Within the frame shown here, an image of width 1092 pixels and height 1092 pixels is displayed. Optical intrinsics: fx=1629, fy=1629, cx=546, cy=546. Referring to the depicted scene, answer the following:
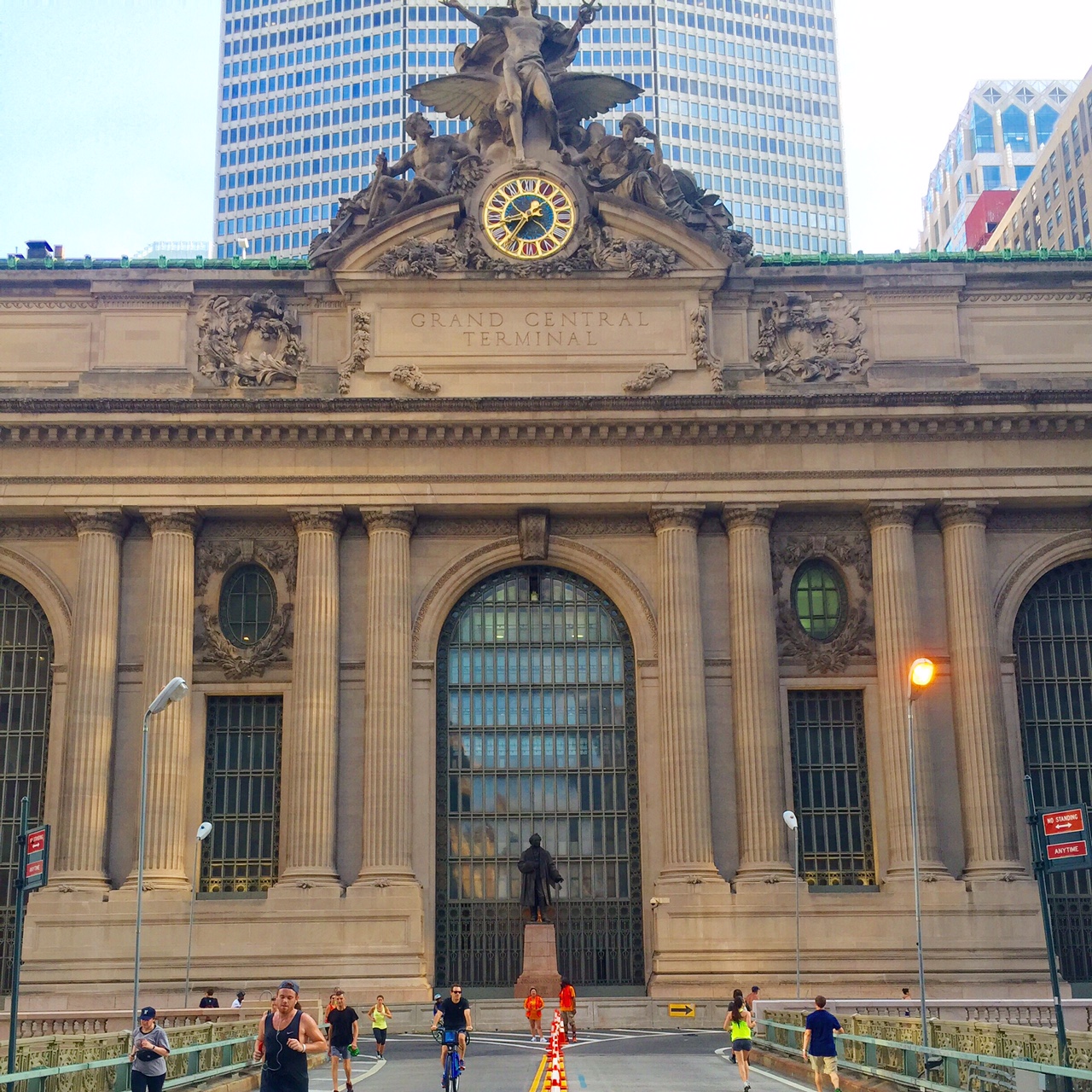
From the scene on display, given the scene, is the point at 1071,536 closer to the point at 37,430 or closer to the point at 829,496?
the point at 829,496

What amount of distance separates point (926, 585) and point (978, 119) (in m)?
133

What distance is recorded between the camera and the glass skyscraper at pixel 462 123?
511ft

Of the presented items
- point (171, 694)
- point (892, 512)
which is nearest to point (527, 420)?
point (892, 512)

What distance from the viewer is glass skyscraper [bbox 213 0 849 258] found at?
15588 centimetres

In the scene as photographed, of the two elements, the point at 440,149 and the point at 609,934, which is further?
the point at 440,149

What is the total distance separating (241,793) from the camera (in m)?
54.2

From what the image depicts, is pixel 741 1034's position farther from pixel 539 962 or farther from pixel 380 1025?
pixel 539 962

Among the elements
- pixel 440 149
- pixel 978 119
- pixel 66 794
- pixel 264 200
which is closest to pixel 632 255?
pixel 440 149

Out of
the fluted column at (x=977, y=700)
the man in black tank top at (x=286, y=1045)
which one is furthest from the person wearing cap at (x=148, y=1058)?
the fluted column at (x=977, y=700)

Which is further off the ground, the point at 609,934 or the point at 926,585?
the point at 926,585

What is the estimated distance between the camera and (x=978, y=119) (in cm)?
17512

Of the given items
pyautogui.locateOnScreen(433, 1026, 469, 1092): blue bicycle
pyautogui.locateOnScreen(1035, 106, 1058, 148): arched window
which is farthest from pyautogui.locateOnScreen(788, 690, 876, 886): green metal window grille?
pyautogui.locateOnScreen(1035, 106, 1058, 148): arched window

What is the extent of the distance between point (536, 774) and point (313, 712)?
7.92 metres

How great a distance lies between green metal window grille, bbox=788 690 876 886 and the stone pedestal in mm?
8741
